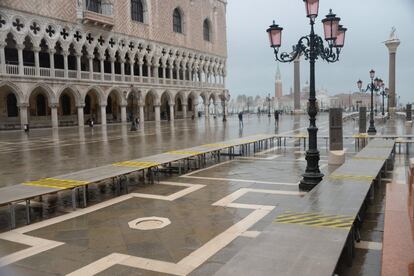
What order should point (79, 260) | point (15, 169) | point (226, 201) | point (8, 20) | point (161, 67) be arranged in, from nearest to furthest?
1. point (79, 260)
2. point (226, 201)
3. point (15, 169)
4. point (8, 20)
5. point (161, 67)

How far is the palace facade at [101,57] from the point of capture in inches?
1229

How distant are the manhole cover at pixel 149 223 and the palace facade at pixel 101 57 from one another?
1084 inches

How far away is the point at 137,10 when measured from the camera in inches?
1742

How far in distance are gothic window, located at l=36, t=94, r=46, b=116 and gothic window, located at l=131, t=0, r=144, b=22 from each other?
45.7 feet

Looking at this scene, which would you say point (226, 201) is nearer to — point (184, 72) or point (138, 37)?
point (138, 37)

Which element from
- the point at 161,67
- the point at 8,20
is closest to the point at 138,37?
the point at 161,67

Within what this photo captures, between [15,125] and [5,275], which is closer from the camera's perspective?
[5,275]

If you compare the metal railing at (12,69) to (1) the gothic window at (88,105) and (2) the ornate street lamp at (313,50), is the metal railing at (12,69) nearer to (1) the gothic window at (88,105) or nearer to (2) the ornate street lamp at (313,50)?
(1) the gothic window at (88,105)

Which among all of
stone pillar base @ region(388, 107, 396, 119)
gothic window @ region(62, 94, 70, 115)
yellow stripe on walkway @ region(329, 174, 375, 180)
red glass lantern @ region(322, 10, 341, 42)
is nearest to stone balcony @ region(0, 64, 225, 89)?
gothic window @ region(62, 94, 70, 115)

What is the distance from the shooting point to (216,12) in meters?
59.4

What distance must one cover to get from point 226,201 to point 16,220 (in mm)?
3663

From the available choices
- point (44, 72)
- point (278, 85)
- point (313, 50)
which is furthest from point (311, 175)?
point (278, 85)

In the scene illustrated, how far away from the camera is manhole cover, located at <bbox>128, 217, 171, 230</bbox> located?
19.2 ft

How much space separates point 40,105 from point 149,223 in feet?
115
